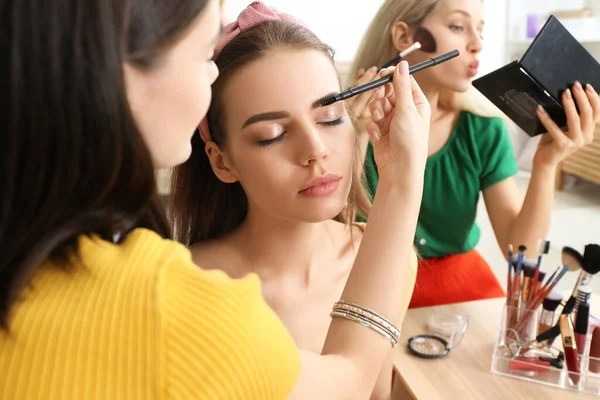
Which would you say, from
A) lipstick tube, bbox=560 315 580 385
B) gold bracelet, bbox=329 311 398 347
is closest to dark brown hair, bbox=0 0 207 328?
gold bracelet, bbox=329 311 398 347

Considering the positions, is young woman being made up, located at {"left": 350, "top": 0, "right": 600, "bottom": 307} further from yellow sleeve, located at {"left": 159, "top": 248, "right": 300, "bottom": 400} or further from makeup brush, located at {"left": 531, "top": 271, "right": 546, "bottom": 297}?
yellow sleeve, located at {"left": 159, "top": 248, "right": 300, "bottom": 400}

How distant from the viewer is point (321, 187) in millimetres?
785

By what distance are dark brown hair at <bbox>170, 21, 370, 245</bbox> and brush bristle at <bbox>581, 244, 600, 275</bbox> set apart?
1.19 feet

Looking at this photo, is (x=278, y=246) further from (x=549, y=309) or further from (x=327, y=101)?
(x=549, y=309)

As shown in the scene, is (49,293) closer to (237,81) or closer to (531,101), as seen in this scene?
(237,81)

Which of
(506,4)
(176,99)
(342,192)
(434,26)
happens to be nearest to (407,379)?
(342,192)

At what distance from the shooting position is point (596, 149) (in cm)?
300

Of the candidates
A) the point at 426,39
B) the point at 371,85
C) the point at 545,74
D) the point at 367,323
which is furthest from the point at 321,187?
the point at 426,39

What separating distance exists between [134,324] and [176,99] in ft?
0.60

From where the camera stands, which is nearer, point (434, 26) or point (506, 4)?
point (434, 26)

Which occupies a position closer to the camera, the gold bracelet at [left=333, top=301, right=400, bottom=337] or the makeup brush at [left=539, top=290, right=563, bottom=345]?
the gold bracelet at [left=333, top=301, right=400, bottom=337]

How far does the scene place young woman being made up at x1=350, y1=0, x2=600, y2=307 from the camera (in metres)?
1.21

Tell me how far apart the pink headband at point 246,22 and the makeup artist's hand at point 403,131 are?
252 millimetres

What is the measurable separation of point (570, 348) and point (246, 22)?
2.18 ft
